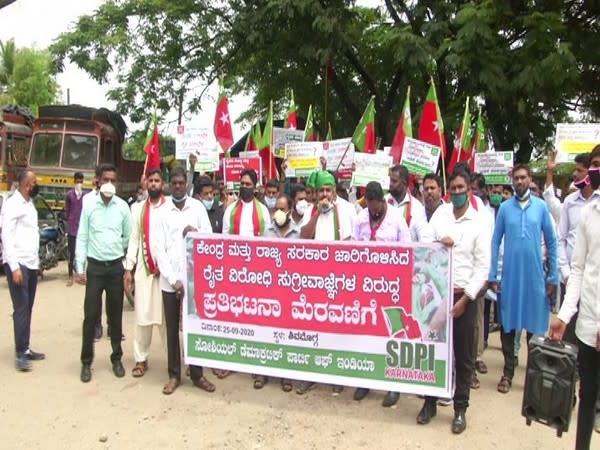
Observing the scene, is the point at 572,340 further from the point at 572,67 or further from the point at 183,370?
the point at 572,67

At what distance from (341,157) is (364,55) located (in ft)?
30.5

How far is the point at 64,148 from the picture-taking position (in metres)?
14.8

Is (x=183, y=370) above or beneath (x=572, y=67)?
beneath

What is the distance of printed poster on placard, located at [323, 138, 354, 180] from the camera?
8.48 m

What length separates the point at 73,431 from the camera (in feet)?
14.7

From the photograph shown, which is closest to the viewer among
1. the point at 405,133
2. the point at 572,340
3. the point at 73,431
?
the point at 73,431

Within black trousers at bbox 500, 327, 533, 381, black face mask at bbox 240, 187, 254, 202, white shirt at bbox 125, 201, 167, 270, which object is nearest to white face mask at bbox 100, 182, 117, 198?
white shirt at bbox 125, 201, 167, 270

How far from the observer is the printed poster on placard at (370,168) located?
292 inches

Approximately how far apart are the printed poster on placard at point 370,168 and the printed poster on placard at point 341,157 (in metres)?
1.00

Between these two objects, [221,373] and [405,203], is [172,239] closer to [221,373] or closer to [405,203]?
[221,373]

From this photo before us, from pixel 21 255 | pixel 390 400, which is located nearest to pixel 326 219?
pixel 390 400

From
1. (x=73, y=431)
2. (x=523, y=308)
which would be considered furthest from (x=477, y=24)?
(x=73, y=431)

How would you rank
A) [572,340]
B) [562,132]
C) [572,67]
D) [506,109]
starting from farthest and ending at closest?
[506,109], [572,67], [562,132], [572,340]

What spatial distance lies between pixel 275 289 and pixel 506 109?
1023 cm
